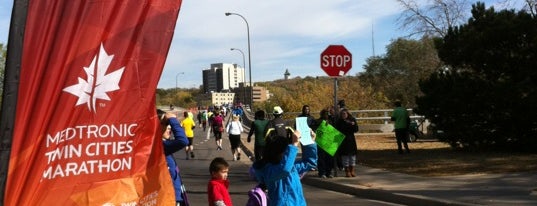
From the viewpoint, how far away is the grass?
12.6 metres

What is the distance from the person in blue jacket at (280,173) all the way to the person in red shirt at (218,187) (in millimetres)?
321

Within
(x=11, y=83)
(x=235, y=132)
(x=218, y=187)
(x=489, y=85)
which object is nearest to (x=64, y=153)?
(x=11, y=83)

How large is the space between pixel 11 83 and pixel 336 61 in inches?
445

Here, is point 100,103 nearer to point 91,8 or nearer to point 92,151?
point 92,151

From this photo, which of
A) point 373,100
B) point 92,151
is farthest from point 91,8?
point 373,100

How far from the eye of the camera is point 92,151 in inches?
93.0

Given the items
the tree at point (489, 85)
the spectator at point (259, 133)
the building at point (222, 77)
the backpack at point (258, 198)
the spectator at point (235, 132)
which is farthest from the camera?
the building at point (222, 77)

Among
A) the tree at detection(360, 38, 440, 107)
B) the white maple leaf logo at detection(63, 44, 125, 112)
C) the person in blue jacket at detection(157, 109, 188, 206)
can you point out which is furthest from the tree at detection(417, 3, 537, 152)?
the tree at detection(360, 38, 440, 107)

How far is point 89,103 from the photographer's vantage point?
236cm

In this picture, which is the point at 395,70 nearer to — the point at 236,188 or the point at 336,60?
the point at 336,60

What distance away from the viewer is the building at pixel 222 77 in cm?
13362

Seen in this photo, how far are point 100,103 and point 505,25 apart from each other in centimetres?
1449

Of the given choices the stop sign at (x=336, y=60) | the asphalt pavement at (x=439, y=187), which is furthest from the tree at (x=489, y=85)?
the stop sign at (x=336, y=60)

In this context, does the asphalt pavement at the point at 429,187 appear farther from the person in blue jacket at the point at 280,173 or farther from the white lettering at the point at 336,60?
the person in blue jacket at the point at 280,173
